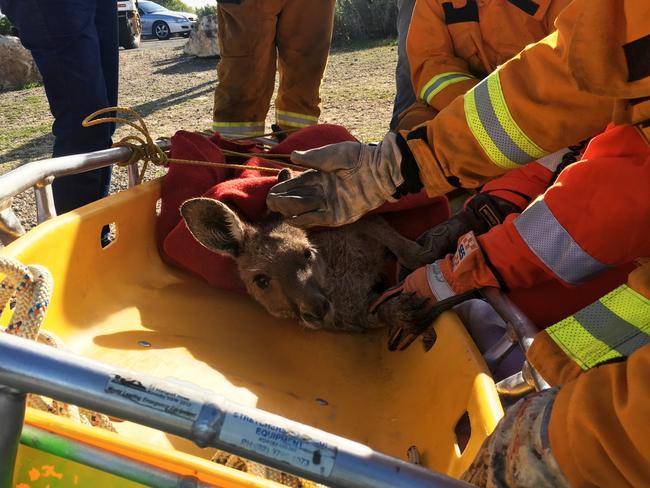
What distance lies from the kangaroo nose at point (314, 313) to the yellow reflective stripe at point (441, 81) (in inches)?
62.0

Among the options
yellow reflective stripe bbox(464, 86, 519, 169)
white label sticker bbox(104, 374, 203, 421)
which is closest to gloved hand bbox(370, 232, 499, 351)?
yellow reflective stripe bbox(464, 86, 519, 169)

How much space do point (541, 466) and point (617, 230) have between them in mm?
1140

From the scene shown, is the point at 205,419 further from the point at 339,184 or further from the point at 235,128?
the point at 235,128

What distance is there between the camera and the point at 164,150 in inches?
141

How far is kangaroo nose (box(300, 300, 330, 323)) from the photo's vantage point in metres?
3.10

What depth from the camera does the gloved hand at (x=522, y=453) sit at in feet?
3.48

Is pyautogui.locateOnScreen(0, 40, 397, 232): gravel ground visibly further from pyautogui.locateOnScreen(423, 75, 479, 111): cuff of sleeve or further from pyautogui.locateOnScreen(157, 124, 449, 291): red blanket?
pyautogui.locateOnScreen(423, 75, 479, 111): cuff of sleeve

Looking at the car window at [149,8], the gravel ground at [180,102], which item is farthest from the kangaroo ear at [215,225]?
the car window at [149,8]

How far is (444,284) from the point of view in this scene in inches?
98.1

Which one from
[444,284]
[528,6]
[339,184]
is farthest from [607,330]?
[528,6]

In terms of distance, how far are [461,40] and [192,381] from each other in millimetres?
2819

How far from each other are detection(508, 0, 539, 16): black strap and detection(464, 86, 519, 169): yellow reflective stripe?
6.75 feet

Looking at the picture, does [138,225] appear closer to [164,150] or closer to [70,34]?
[164,150]

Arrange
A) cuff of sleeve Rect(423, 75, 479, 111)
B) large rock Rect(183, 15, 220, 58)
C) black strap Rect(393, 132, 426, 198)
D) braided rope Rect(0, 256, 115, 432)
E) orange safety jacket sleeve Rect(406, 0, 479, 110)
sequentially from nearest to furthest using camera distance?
braided rope Rect(0, 256, 115, 432)
black strap Rect(393, 132, 426, 198)
cuff of sleeve Rect(423, 75, 479, 111)
orange safety jacket sleeve Rect(406, 0, 479, 110)
large rock Rect(183, 15, 220, 58)
